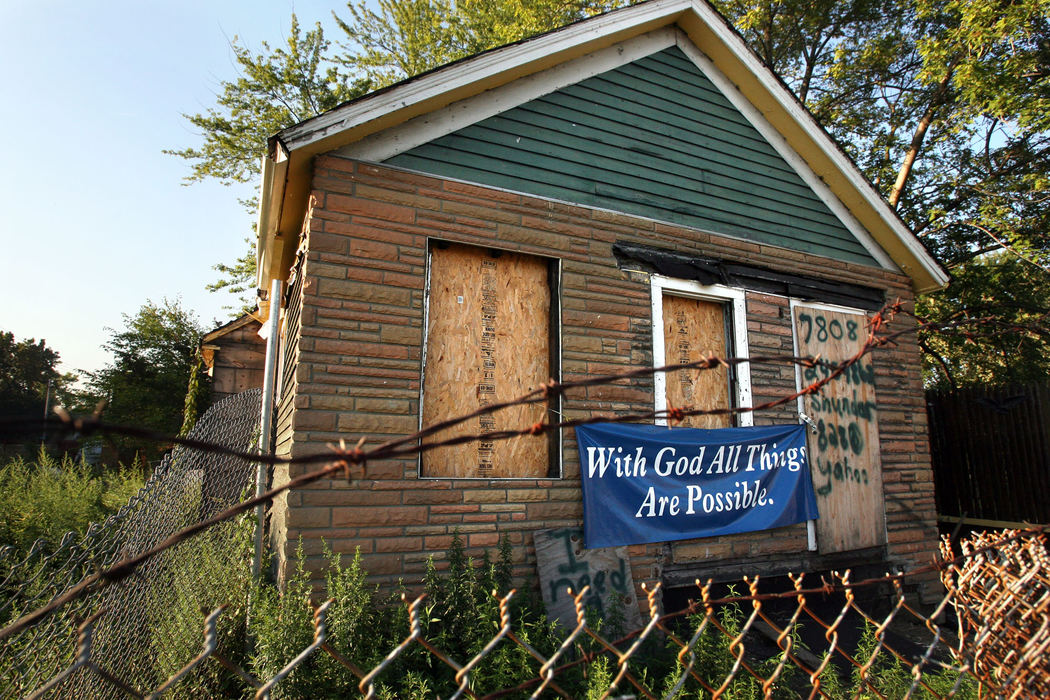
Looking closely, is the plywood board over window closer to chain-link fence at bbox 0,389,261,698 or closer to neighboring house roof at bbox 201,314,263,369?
chain-link fence at bbox 0,389,261,698

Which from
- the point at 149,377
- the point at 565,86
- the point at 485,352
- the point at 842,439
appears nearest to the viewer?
the point at 485,352

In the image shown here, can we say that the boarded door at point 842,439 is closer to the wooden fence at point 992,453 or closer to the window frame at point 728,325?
the window frame at point 728,325

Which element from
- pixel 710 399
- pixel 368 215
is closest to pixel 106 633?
pixel 368 215

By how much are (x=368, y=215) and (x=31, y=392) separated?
2257 inches

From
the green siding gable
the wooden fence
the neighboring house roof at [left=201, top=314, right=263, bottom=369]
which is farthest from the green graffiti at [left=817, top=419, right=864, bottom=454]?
the neighboring house roof at [left=201, top=314, right=263, bottom=369]

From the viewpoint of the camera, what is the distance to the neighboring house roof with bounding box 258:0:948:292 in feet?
16.6

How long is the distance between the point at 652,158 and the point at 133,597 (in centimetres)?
605

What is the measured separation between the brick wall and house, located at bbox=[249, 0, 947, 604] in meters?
0.02

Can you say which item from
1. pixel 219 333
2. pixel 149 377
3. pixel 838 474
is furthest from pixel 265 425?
pixel 149 377

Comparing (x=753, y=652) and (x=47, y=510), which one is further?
(x=47, y=510)

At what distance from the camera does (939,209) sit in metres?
14.4

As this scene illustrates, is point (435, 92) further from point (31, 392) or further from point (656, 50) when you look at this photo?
point (31, 392)

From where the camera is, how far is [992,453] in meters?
9.33

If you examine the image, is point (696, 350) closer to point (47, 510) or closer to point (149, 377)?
point (47, 510)
